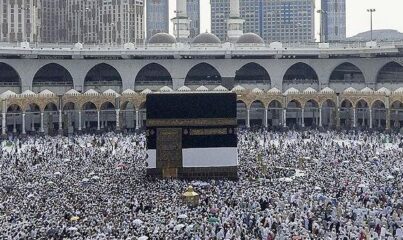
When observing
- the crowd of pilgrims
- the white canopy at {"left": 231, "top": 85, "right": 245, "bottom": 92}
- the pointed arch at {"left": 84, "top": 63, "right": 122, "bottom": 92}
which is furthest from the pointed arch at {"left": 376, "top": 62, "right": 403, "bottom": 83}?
the pointed arch at {"left": 84, "top": 63, "right": 122, "bottom": 92}

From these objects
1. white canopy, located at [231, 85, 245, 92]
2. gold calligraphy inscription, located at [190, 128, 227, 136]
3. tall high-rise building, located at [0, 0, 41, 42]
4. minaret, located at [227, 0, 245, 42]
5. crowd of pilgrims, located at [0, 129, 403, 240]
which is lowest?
crowd of pilgrims, located at [0, 129, 403, 240]

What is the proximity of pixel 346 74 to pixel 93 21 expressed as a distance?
220 feet

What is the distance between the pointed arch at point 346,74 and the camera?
4847 centimetres

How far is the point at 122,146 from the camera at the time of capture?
34406 mm

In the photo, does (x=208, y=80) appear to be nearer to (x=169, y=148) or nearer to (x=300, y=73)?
(x=300, y=73)

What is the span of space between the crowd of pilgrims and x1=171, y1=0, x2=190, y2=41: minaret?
26.6 metres

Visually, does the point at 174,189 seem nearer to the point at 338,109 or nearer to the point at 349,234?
the point at 349,234

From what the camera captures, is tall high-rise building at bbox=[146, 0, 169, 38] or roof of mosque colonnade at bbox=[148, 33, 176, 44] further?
tall high-rise building at bbox=[146, 0, 169, 38]

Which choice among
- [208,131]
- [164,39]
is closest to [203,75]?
[164,39]

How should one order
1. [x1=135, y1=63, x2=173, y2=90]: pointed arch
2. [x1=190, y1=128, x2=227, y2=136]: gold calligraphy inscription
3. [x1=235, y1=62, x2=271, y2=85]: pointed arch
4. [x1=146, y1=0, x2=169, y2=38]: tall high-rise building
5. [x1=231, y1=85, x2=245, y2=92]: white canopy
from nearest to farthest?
[x1=190, y1=128, x2=227, y2=136]: gold calligraphy inscription, [x1=231, y1=85, x2=245, y2=92]: white canopy, [x1=135, y1=63, x2=173, y2=90]: pointed arch, [x1=235, y1=62, x2=271, y2=85]: pointed arch, [x1=146, y1=0, x2=169, y2=38]: tall high-rise building

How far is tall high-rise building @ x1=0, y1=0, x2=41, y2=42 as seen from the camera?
78812 millimetres

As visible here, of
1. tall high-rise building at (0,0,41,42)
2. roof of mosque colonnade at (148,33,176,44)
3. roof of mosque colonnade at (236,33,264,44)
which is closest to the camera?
roof of mosque colonnade at (236,33,264,44)

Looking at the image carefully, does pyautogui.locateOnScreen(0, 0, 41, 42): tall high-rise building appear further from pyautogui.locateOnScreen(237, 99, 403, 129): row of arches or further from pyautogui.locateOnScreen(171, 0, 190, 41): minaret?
pyautogui.locateOnScreen(237, 99, 403, 129): row of arches

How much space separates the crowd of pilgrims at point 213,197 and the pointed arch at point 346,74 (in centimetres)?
1678
